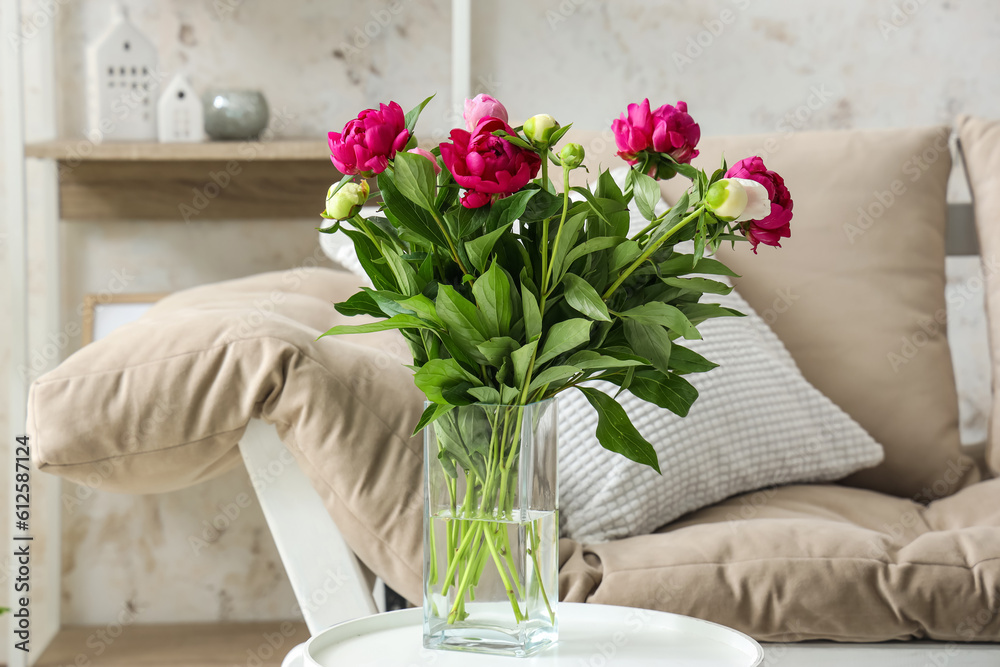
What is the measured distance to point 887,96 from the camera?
1724 mm

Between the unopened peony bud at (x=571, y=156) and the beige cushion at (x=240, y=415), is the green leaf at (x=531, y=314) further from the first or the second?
the beige cushion at (x=240, y=415)

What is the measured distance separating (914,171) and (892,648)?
75cm

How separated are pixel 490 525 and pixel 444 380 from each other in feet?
0.33

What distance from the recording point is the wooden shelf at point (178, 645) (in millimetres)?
1530

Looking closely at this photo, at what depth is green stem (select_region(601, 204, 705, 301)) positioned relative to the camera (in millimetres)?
517

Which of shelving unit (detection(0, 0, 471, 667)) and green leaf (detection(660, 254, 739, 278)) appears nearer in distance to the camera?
green leaf (detection(660, 254, 739, 278))

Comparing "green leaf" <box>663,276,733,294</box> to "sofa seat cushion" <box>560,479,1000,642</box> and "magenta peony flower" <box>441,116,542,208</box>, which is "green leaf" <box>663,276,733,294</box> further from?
"sofa seat cushion" <box>560,479,1000,642</box>

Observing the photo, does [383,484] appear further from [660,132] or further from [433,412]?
[660,132]

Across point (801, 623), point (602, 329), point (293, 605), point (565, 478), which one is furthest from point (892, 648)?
point (293, 605)

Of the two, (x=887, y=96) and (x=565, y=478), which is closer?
(x=565, y=478)

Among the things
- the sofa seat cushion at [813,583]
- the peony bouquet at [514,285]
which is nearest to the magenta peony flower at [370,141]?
the peony bouquet at [514,285]

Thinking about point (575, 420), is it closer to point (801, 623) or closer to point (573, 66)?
point (801, 623)

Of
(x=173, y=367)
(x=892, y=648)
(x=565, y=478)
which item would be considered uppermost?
(x=173, y=367)

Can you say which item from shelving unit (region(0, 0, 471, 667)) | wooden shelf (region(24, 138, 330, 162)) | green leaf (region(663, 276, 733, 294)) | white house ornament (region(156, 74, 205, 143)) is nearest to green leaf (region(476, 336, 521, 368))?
green leaf (region(663, 276, 733, 294))
